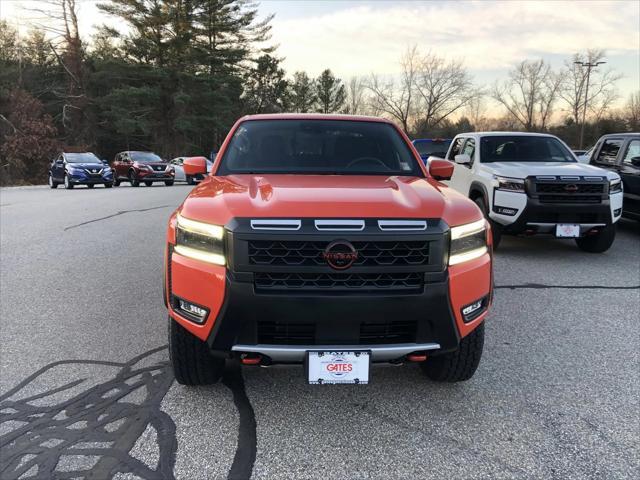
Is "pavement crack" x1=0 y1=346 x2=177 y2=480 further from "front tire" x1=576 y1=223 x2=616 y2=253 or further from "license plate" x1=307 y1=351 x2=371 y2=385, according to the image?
"front tire" x1=576 y1=223 x2=616 y2=253

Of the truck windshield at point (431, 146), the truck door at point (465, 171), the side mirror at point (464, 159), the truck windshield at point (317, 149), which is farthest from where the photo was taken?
the truck windshield at point (431, 146)

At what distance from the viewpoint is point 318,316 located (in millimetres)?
2482

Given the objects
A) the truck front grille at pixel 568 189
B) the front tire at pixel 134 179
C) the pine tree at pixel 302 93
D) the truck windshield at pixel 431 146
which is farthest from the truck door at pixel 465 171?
the pine tree at pixel 302 93

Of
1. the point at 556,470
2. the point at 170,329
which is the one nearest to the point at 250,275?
the point at 170,329

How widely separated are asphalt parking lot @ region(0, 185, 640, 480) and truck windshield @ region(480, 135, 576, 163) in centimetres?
348

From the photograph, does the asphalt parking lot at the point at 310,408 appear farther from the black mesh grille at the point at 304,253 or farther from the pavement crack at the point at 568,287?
the black mesh grille at the point at 304,253

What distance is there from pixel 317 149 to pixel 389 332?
6.48 ft

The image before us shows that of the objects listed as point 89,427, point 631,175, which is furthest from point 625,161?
point 89,427

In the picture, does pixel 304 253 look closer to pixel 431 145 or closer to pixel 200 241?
pixel 200 241

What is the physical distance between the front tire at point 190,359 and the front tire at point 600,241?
6399 mm

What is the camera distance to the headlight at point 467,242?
2.67 meters

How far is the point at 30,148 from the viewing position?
35531 mm

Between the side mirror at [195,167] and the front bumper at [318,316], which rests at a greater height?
the side mirror at [195,167]

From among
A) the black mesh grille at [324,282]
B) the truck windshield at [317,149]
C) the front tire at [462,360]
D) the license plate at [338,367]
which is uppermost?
the truck windshield at [317,149]
